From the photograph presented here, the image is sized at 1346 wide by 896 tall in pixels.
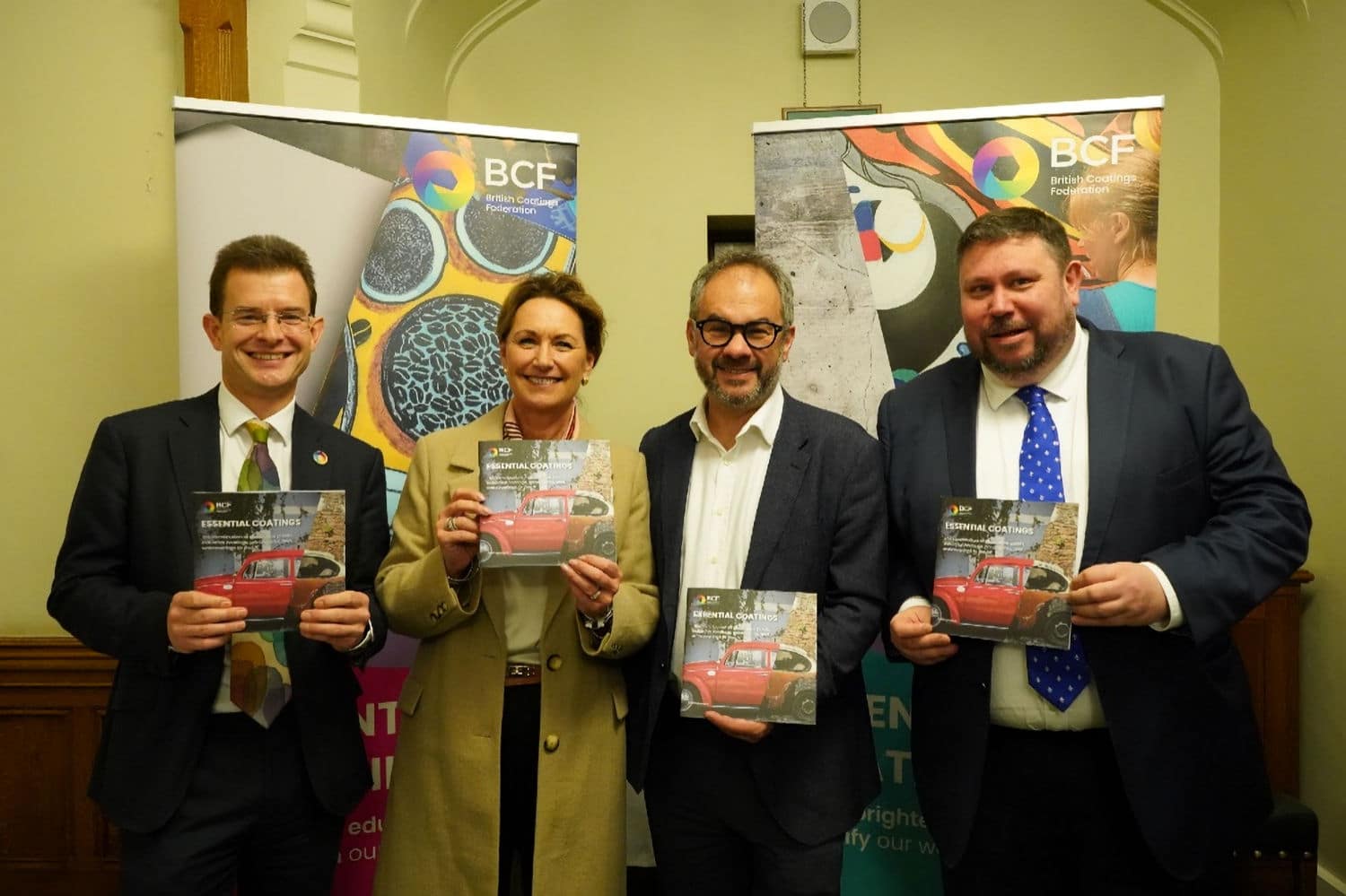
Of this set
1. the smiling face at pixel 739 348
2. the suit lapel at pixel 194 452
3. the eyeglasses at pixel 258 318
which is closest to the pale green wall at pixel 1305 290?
the smiling face at pixel 739 348

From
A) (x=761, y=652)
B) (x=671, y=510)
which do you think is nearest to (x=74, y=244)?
(x=671, y=510)

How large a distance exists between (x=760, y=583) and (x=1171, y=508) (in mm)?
880

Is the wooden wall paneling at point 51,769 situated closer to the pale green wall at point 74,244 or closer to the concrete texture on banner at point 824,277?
the pale green wall at point 74,244

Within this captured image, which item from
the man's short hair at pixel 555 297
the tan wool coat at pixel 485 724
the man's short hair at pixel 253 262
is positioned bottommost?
the tan wool coat at pixel 485 724

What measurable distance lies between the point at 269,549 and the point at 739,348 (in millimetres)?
1090

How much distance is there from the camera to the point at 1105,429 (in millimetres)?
2002

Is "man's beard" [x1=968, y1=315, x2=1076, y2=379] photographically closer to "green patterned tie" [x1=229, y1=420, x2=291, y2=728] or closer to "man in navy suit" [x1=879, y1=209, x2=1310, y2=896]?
"man in navy suit" [x1=879, y1=209, x2=1310, y2=896]

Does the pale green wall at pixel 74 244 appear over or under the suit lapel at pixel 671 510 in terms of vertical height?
over

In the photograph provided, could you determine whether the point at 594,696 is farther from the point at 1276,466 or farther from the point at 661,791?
the point at 1276,466

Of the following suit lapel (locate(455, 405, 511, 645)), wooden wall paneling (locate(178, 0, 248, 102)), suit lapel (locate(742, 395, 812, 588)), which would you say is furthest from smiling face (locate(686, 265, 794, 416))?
wooden wall paneling (locate(178, 0, 248, 102))

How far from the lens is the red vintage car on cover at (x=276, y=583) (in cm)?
193

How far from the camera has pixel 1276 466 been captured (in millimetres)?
1985

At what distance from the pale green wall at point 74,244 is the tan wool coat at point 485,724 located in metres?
2.10

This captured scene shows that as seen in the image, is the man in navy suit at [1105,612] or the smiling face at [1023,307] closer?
the man in navy suit at [1105,612]
